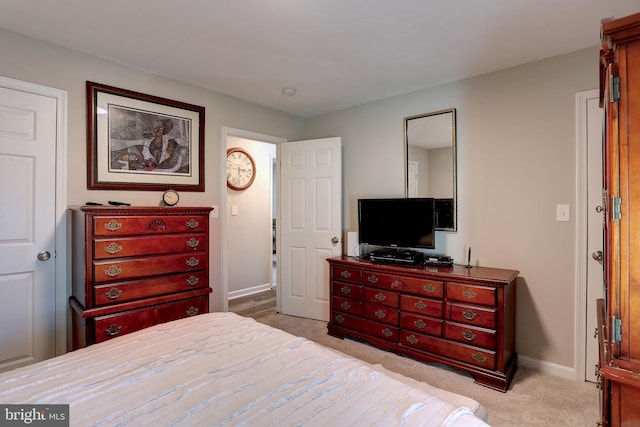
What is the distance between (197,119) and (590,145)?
3268mm

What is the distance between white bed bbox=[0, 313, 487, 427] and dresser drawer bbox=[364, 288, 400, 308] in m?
1.52

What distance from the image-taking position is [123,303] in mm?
2166

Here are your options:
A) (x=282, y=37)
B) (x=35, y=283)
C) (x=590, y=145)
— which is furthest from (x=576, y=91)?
(x=35, y=283)

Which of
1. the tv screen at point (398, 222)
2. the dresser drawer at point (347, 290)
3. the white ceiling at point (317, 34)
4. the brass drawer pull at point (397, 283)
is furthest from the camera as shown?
the dresser drawer at point (347, 290)

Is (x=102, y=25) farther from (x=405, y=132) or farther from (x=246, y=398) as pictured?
(x=405, y=132)

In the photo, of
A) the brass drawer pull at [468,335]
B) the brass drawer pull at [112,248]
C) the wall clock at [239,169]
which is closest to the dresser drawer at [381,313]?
the brass drawer pull at [468,335]

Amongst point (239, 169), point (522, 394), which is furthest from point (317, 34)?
point (522, 394)

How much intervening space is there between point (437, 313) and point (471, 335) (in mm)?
279

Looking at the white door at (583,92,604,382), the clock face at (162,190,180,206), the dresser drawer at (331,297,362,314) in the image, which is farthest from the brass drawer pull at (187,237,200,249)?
the white door at (583,92,604,382)

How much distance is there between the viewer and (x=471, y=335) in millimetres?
2402

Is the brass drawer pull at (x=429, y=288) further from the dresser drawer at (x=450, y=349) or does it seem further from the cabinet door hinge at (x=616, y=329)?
the cabinet door hinge at (x=616, y=329)

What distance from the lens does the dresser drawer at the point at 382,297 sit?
9.15 feet

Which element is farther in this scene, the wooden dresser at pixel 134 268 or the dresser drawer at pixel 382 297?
the dresser drawer at pixel 382 297

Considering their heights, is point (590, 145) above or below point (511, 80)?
below
